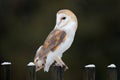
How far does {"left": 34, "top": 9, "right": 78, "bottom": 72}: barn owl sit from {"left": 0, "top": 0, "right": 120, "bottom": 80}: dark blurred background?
42.0 inches

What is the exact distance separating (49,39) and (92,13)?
1.31 metres

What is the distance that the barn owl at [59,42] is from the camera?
11.4ft

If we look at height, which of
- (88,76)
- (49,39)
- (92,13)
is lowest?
(88,76)

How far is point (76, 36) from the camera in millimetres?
4773

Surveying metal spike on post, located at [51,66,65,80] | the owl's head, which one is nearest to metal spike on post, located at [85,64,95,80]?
metal spike on post, located at [51,66,65,80]

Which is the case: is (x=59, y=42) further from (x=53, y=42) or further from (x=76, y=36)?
(x=76, y=36)

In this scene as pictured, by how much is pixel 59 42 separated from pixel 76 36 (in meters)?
1.32

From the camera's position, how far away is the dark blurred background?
477 cm

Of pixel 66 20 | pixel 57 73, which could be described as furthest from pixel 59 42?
pixel 57 73

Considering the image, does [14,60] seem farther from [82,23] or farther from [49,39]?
[49,39]

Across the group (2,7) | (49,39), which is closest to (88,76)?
(49,39)

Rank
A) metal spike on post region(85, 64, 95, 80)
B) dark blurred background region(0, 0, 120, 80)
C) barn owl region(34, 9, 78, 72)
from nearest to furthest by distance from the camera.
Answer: metal spike on post region(85, 64, 95, 80) → barn owl region(34, 9, 78, 72) → dark blurred background region(0, 0, 120, 80)

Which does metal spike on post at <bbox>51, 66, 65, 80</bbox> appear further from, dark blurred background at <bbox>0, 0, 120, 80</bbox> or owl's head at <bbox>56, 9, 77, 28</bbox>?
dark blurred background at <bbox>0, 0, 120, 80</bbox>

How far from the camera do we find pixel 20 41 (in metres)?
4.93
